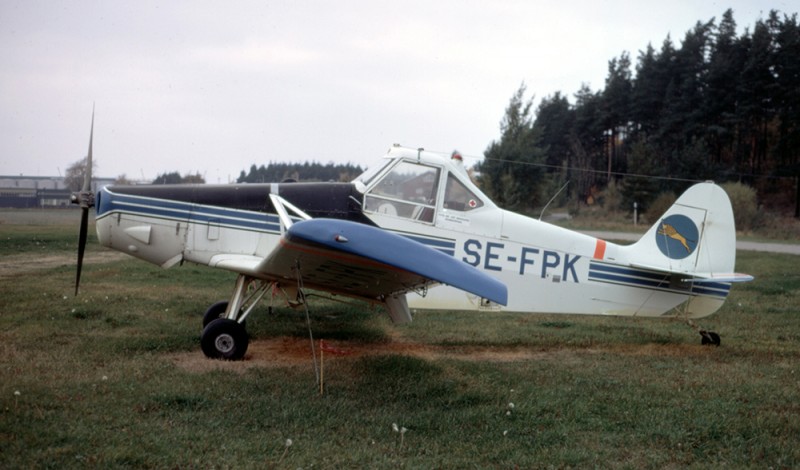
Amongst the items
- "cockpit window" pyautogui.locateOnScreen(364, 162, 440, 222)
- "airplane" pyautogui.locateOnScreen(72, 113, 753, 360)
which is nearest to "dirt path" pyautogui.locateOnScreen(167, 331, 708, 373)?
"airplane" pyautogui.locateOnScreen(72, 113, 753, 360)

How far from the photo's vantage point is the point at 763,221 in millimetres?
35281

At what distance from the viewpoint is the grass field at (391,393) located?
4133 millimetres

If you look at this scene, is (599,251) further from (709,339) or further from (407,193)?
(407,193)

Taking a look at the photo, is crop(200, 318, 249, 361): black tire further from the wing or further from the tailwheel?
the tailwheel

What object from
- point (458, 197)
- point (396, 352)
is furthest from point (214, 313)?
point (458, 197)

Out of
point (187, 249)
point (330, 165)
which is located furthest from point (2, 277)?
point (330, 165)

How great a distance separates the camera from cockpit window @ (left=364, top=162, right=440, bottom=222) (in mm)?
7371

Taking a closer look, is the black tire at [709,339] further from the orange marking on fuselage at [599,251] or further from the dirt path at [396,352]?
the orange marking on fuselage at [599,251]

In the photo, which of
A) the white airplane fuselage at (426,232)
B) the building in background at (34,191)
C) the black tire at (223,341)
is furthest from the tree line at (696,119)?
the black tire at (223,341)

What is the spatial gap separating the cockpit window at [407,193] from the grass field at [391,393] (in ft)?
5.60

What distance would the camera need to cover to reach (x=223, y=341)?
664 centimetres

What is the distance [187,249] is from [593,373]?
4767mm

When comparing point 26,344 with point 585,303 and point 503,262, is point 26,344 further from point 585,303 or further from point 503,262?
point 585,303

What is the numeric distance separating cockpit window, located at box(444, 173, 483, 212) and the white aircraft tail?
2199mm
